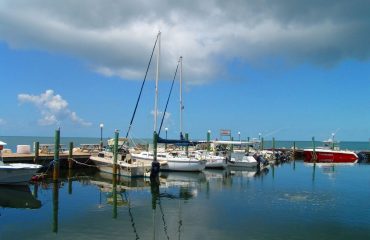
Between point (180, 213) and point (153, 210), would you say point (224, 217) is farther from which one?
point (153, 210)

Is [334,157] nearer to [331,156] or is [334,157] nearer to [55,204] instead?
[331,156]

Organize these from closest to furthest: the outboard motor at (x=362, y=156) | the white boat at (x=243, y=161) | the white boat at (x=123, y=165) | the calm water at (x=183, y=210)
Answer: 1. the calm water at (x=183, y=210)
2. the white boat at (x=123, y=165)
3. the white boat at (x=243, y=161)
4. the outboard motor at (x=362, y=156)

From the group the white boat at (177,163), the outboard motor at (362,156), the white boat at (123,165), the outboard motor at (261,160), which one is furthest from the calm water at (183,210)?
the outboard motor at (362,156)

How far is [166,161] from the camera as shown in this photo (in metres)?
47.4

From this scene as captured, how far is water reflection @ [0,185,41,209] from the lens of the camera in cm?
2579

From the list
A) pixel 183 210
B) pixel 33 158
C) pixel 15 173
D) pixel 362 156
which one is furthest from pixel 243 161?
pixel 362 156

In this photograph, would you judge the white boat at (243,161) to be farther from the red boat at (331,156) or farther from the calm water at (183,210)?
the red boat at (331,156)

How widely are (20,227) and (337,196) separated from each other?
73.4 feet

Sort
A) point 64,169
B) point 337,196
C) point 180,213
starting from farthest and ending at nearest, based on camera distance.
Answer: point 64,169 < point 337,196 < point 180,213

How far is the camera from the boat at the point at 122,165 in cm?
3997

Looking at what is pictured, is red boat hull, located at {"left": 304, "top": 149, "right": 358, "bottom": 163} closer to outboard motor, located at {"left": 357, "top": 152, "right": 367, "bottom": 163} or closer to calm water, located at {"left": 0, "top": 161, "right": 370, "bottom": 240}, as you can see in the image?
outboard motor, located at {"left": 357, "top": 152, "right": 367, "bottom": 163}

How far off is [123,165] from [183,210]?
52.6 feet

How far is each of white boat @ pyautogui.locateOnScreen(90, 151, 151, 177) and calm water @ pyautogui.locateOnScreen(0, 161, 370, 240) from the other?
1.97 m

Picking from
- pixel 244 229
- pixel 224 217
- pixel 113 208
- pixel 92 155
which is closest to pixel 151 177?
pixel 92 155
